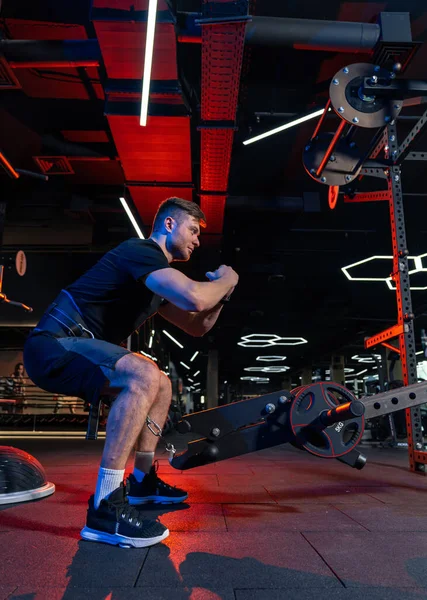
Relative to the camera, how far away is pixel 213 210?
5605 millimetres

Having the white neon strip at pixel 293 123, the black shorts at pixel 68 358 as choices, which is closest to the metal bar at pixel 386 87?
the white neon strip at pixel 293 123

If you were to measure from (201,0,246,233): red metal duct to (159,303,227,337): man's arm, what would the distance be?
2238mm

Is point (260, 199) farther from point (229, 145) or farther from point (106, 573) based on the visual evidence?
point (106, 573)

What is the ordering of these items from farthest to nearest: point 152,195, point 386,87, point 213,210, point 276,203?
point 276,203 < point 213,210 < point 152,195 < point 386,87

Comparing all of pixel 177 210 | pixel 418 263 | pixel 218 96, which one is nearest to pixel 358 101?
pixel 218 96

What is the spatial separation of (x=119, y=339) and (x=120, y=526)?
0.70 metres

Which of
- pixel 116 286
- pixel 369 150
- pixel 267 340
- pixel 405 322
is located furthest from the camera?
pixel 267 340

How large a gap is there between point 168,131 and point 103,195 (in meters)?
2.43

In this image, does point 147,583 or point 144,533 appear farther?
point 144,533

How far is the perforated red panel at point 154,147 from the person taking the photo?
406 cm

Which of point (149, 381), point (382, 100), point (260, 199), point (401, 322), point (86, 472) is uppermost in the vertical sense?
point (260, 199)

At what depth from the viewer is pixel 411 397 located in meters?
1.84

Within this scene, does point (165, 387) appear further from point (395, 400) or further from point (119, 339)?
point (395, 400)

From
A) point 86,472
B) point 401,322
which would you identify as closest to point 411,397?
point 401,322
